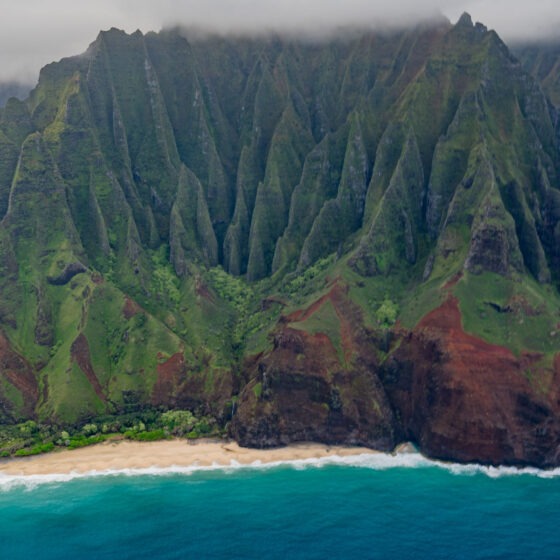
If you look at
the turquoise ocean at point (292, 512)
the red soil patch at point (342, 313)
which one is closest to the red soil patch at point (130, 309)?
the red soil patch at point (342, 313)

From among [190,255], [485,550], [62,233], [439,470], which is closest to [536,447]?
[439,470]

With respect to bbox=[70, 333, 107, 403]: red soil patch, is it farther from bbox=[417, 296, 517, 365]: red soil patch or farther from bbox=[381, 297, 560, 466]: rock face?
bbox=[417, 296, 517, 365]: red soil patch

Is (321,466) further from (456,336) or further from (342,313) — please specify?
(456,336)

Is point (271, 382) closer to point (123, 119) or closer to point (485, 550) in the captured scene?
point (485, 550)

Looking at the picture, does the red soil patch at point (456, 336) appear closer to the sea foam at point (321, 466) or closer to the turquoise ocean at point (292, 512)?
the sea foam at point (321, 466)

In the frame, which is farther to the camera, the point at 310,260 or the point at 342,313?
the point at 310,260

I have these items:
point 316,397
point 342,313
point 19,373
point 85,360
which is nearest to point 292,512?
point 316,397

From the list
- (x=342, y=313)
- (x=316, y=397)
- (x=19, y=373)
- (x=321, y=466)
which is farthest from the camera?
(x=19, y=373)
